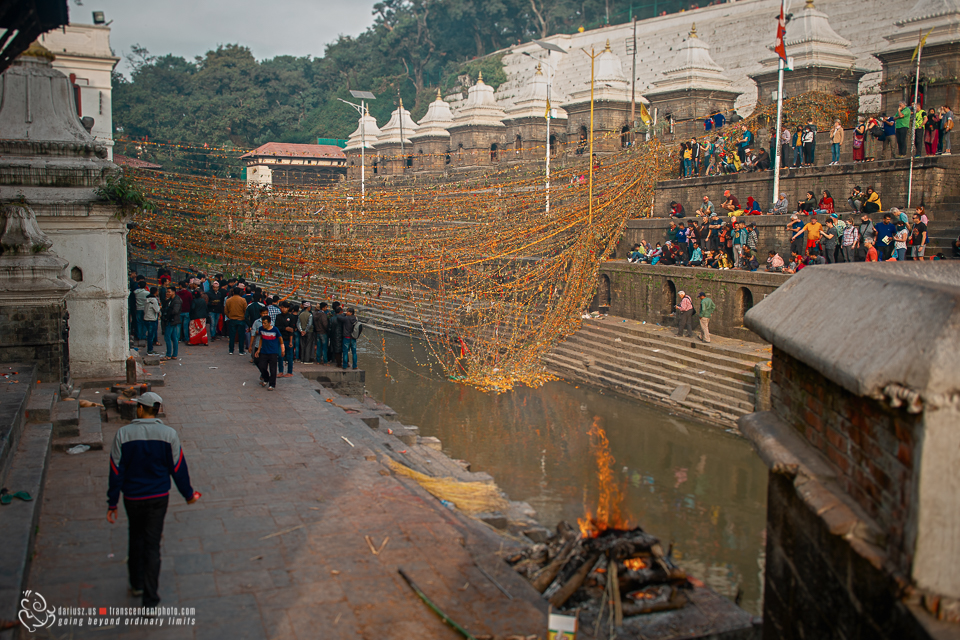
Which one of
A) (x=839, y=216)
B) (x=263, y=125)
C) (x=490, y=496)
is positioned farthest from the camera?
(x=263, y=125)

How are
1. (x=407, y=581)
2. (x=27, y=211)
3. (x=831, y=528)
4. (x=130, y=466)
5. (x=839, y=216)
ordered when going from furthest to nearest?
(x=839, y=216) → (x=27, y=211) → (x=407, y=581) → (x=130, y=466) → (x=831, y=528)

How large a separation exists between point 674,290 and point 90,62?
2051 centimetres

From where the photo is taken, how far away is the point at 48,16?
19.0ft

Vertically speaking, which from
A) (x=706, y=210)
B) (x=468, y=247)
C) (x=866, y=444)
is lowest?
(x=866, y=444)

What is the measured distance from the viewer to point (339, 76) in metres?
66.4

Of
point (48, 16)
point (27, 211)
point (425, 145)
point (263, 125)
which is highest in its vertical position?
point (263, 125)

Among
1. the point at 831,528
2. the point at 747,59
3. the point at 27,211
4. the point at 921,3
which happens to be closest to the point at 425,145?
the point at 747,59

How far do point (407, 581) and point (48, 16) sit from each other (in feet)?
15.2

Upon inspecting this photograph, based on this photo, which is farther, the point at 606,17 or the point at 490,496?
the point at 606,17

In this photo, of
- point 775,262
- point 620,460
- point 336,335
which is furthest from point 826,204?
point 336,335

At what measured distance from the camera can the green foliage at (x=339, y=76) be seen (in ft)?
177

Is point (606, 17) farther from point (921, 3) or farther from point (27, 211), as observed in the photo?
point (27, 211)

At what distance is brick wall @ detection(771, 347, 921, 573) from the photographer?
284 cm

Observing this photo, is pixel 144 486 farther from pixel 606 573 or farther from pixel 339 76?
pixel 339 76
